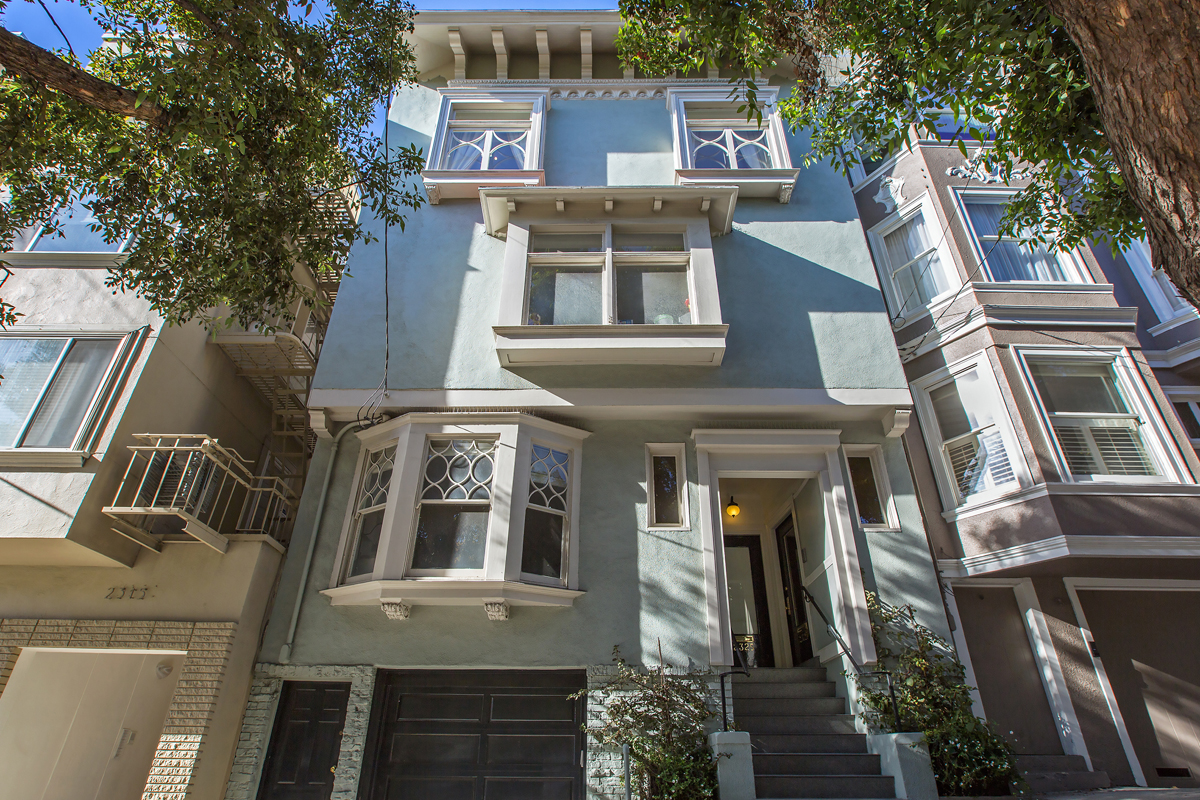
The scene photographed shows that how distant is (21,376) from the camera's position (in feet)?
22.9

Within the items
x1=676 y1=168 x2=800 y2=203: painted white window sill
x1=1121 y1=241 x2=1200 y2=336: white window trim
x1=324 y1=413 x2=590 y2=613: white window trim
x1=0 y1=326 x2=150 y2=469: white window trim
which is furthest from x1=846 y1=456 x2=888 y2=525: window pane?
x1=0 y1=326 x2=150 y2=469: white window trim

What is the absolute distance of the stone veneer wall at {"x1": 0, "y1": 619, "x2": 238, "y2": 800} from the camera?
5848 millimetres

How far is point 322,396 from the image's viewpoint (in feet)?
25.2

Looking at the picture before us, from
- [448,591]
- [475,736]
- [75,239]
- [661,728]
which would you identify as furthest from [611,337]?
[75,239]

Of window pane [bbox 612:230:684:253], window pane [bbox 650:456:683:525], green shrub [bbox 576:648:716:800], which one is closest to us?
green shrub [bbox 576:648:716:800]

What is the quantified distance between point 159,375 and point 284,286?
2.04 m

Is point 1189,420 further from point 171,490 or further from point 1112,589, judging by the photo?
point 171,490

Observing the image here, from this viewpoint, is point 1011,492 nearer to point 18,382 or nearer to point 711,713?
point 711,713

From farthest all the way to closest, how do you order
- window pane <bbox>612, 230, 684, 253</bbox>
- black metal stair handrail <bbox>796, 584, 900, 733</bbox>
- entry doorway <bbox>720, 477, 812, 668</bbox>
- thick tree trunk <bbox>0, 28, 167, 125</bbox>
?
window pane <bbox>612, 230, 684, 253</bbox>, entry doorway <bbox>720, 477, 812, 668</bbox>, black metal stair handrail <bbox>796, 584, 900, 733</bbox>, thick tree trunk <bbox>0, 28, 167, 125</bbox>

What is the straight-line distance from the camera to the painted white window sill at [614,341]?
750cm

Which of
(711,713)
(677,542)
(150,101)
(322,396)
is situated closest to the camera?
(150,101)

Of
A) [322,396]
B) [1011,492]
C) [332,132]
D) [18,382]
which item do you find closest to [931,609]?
[1011,492]

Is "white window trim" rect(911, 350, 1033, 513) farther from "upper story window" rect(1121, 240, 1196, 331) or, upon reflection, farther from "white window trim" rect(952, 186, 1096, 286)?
"upper story window" rect(1121, 240, 1196, 331)

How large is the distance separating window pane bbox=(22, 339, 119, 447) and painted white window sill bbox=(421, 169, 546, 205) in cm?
456
